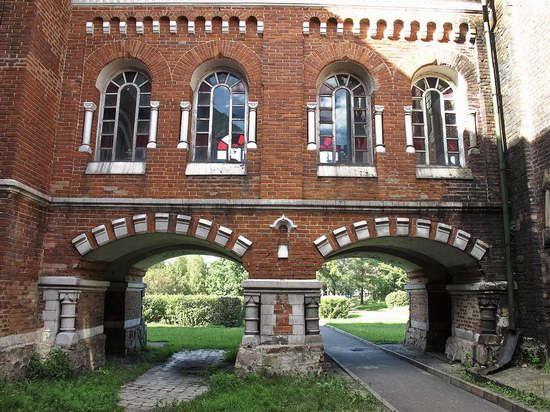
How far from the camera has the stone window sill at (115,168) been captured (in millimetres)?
9414

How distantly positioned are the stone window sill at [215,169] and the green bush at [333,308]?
21.9m

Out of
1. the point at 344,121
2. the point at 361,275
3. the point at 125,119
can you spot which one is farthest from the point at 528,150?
the point at 361,275

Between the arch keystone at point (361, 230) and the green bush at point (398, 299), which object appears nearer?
the arch keystone at point (361, 230)

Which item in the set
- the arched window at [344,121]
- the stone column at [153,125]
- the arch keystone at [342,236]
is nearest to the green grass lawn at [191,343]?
the arch keystone at [342,236]

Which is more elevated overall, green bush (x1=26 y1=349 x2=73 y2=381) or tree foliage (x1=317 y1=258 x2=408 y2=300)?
tree foliage (x1=317 y1=258 x2=408 y2=300)

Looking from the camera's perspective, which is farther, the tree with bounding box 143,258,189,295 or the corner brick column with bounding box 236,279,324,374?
the tree with bounding box 143,258,189,295

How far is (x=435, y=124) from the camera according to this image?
1027 cm

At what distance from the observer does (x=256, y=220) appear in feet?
29.9

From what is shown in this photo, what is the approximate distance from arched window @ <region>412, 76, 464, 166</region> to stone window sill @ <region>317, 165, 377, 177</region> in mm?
1283

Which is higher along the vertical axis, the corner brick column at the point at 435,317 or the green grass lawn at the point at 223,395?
the corner brick column at the point at 435,317

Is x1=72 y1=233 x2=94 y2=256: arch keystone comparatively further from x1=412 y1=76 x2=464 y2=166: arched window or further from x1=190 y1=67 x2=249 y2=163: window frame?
x1=412 y1=76 x2=464 y2=166: arched window

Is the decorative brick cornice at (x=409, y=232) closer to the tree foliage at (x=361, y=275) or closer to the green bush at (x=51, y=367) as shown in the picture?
the green bush at (x=51, y=367)

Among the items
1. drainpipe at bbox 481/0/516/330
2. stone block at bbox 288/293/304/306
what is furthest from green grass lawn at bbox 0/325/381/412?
Answer: drainpipe at bbox 481/0/516/330

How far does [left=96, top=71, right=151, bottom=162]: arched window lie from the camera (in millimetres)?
9938
